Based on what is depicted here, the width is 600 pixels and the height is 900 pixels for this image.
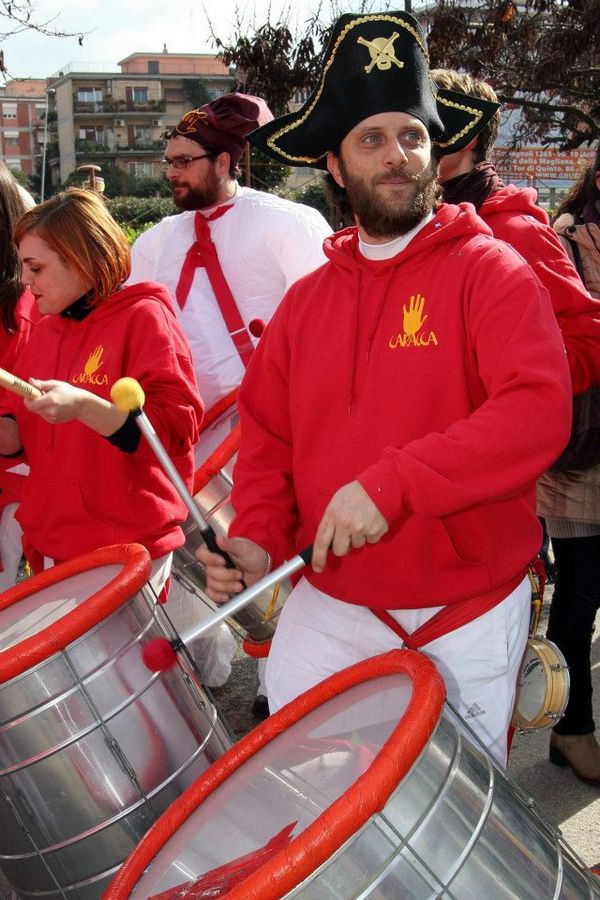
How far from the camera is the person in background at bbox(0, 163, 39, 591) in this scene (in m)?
3.63

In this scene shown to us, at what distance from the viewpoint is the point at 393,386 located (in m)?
2.11

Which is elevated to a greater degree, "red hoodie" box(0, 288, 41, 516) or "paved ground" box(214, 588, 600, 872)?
"red hoodie" box(0, 288, 41, 516)

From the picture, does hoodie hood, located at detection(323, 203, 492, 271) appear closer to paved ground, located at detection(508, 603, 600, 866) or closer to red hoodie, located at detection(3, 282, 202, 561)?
red hoodie, located at detection(3, 282, 202, 561)

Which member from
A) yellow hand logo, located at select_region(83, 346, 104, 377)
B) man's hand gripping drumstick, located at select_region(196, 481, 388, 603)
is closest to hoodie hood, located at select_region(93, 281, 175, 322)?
yellow hand logo, located at select_region(83, 346, 104, 377)

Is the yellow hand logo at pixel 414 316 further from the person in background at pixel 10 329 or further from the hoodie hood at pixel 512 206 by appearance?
the person in background at pixel 10 329

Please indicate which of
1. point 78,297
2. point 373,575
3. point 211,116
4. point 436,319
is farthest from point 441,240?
point 211,116

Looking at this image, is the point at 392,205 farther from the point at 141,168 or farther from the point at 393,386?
the point at 141,168

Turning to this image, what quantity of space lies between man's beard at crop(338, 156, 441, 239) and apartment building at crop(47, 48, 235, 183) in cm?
7673

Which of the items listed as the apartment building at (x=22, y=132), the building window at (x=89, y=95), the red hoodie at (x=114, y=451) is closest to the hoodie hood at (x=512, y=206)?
the red hoodie at (x=114, y=451)

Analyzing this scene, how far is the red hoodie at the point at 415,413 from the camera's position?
1852 mm

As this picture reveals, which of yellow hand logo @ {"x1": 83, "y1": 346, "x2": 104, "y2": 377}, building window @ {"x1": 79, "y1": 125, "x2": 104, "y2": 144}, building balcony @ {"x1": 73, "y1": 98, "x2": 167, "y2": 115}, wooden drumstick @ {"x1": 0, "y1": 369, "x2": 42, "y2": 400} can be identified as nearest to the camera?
wooden drumstick @ {"x1": 0, "y1": 369, "x2": 42, "y2": 400}

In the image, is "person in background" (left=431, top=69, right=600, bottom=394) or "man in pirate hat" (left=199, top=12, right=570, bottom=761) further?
"person in background" (left=431, top=69, right=600, bottom=394)

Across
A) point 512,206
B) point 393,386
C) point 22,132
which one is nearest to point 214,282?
point 512,206

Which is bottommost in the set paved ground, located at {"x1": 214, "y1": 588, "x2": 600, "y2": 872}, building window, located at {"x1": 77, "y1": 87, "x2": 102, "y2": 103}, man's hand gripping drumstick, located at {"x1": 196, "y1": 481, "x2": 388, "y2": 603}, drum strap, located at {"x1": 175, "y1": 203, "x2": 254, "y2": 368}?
building window, located at {"x1": 77, "y1": 87, "x2": 102, "y2": 103}
